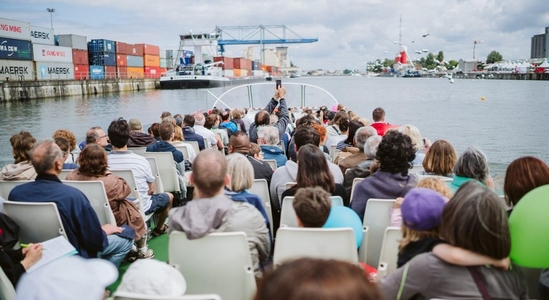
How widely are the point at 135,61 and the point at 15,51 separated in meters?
24.9

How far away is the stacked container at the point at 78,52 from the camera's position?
180ft

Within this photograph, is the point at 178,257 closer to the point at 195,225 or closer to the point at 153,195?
the point at 195,225

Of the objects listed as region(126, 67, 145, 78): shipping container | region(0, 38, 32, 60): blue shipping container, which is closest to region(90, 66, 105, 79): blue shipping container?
region(126, 67, 145, 78): shipping container

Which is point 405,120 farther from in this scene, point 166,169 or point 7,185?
point 7,185

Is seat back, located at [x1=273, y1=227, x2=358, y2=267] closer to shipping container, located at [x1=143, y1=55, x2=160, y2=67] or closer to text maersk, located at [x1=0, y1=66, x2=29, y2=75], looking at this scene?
text maersk, located at [x1=0, y1=66, x2=29, y2=75]

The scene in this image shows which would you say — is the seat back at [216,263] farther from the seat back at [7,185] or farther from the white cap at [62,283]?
the seat back at [7,185]

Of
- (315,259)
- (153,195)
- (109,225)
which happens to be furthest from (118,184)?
(315,259)

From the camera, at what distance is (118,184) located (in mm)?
3680

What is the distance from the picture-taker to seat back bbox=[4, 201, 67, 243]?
2.85 m

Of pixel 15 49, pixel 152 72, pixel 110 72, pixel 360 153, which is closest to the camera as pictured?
pixel 360 153

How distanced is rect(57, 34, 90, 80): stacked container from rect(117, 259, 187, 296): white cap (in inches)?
2300

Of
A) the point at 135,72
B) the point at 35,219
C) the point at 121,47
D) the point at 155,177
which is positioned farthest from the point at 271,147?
the point at 135,72

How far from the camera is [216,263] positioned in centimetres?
238

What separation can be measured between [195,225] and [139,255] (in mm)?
2094
